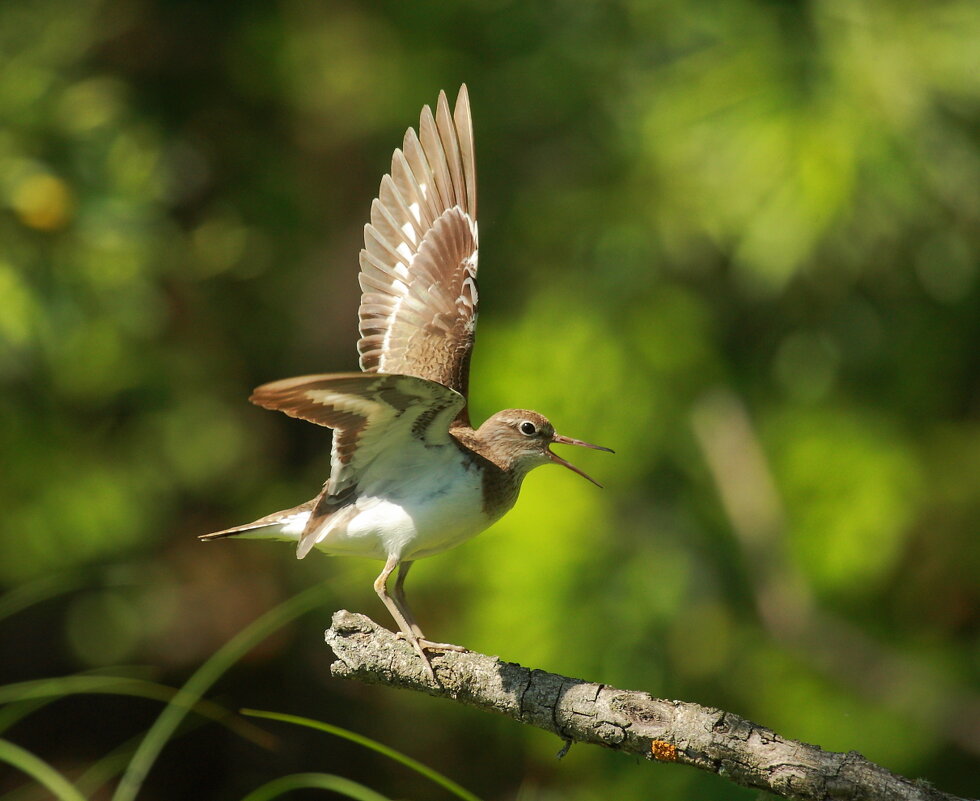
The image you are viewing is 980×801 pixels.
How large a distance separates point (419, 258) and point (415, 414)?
975mm

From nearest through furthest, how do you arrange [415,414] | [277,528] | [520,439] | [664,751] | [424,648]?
[664,751], [424,648], [415,414], [277,528], [520,439]

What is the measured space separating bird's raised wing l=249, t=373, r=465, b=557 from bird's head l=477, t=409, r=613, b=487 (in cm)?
33

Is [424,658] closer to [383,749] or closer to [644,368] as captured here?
[383,749]

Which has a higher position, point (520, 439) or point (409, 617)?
point (520, 439)

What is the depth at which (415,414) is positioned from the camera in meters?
3.47

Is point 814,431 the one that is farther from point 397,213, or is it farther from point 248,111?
point 248,111

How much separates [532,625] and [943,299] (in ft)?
8.85

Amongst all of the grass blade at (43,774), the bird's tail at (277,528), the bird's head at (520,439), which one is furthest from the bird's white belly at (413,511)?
the grass blade at (43,774)

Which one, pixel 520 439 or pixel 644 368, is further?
pixel 644 368

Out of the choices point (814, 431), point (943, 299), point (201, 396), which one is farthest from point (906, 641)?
point (201, 396)

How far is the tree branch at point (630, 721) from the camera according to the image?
2412 millimetres

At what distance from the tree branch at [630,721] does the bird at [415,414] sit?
0.10 meters

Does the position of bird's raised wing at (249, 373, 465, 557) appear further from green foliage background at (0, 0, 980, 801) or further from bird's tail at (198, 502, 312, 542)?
Answer: green foliage background at (0, 0, 980, 801)

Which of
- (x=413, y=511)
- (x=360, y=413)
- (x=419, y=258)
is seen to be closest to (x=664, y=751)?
(x=413, y=511)
